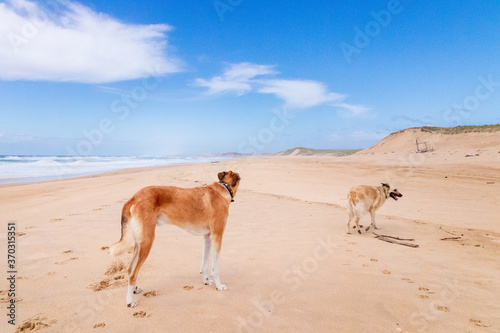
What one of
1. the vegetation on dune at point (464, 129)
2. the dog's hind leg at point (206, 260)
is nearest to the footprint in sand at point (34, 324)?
the dog's hind leg at point (206, 260)

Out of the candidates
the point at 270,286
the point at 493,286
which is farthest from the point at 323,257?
the point at 493,286

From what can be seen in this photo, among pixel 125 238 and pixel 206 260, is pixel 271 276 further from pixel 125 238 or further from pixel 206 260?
pixel 125 238

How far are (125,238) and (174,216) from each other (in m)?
0.66

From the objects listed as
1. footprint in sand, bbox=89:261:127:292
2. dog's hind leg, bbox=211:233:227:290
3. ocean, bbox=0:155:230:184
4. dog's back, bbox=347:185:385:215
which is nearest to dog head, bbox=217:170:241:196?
dog's hind leg, bbox=211:233:227:290

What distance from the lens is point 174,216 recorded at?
148 inches

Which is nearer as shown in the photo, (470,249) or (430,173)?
(470,249)

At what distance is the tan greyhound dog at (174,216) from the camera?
3418 mm

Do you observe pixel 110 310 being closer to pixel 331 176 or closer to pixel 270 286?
pixel 270 286

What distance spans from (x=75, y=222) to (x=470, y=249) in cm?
981

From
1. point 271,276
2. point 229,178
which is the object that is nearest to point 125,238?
point 229,178

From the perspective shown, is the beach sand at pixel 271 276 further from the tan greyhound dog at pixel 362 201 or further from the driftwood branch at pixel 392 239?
the tan greyhound dog at pixel 362 201

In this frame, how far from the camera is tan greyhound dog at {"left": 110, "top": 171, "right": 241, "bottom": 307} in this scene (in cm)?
342

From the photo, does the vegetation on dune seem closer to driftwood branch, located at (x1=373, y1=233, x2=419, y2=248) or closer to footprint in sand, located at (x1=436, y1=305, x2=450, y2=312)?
driftwood branch, located at (x1=373, y1=233, x2=419, y2=248)

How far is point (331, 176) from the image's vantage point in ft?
63.0
